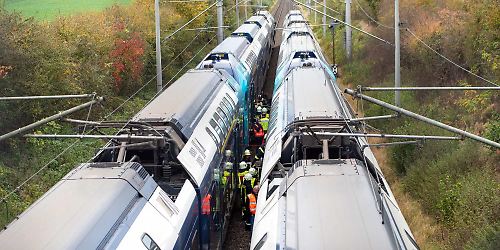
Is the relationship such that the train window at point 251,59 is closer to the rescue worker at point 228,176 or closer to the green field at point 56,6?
the rescue worker at point 228,176

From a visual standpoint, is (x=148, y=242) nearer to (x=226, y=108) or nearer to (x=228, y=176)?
(x=228, y=176)

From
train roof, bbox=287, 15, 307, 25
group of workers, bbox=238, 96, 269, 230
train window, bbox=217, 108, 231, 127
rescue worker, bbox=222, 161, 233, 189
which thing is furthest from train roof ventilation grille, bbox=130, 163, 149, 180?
train roof, bbox=287, 15, 307, 25

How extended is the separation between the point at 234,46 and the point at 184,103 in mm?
11299

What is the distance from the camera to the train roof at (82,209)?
7203 mm

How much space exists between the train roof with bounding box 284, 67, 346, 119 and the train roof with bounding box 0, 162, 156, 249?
4.70 m

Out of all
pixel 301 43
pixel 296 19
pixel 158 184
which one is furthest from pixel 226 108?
pixel 296 19

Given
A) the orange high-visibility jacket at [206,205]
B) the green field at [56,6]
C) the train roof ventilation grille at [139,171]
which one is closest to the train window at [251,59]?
the green field at [56,6]

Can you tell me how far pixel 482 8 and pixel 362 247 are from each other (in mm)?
18456

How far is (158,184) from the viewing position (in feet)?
38.2

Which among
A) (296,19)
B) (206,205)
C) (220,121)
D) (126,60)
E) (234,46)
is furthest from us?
(296,19)

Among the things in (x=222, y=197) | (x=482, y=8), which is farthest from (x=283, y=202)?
(x=482, y=8)

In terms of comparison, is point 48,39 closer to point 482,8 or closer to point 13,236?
point 13,236

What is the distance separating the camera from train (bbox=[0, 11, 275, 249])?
7.67m

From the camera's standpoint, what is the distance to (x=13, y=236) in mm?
7289
